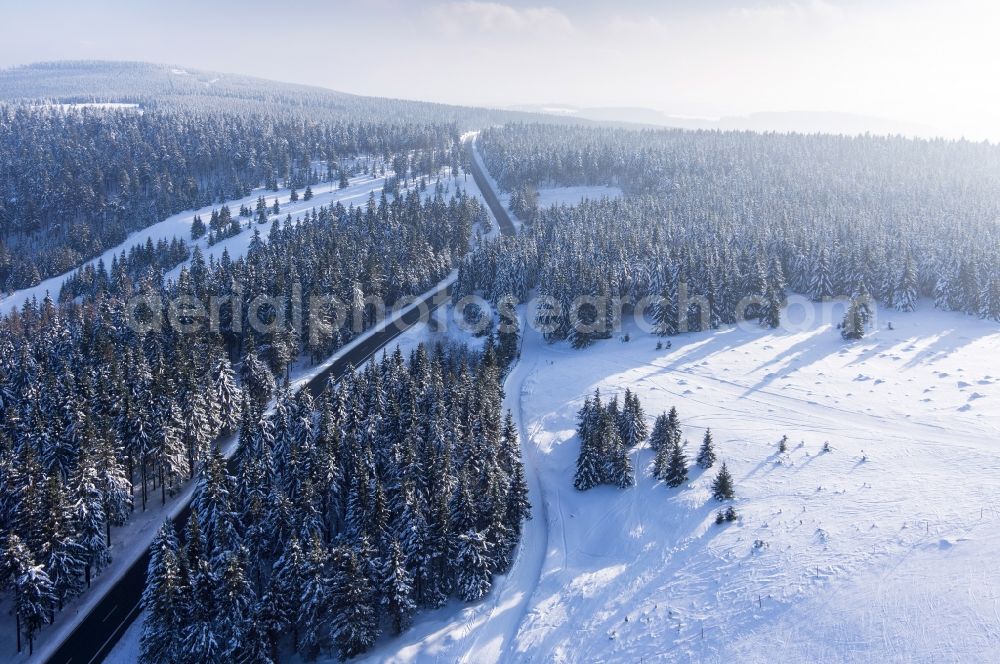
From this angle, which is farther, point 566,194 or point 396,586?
point 566,194

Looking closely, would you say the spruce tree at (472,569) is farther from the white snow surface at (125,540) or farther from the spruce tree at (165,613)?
the white snow surface at (125,540)

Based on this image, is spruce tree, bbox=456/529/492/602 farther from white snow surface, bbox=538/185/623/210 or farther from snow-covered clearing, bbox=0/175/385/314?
white snow surface, bbox=538/185/623/210

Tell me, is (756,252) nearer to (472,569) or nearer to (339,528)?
(472,569)

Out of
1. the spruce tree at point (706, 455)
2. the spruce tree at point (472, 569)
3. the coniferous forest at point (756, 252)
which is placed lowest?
the spruce tree at point (472, 569)

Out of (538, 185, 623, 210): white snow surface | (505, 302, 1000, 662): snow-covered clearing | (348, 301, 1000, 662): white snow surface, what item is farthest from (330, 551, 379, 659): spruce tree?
(538, 185, 623, 210): white snow surface

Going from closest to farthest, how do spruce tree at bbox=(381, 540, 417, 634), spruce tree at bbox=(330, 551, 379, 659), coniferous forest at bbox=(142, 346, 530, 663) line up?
coniferous forest at bbox=(142, 346, 530, 663) → spruce tree at bbox=(330, 551, 379, 659) → spruce tree at bbox=(381, 540, 417, 634)

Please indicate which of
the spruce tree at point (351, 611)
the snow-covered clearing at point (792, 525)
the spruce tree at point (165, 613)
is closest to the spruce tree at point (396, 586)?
the spruce tree at point (351, 611)

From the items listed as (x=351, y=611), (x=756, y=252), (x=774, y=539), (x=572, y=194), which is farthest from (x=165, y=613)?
(x=572, y=194)


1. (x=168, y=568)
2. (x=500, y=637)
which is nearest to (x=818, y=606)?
(x=500, y=637)
